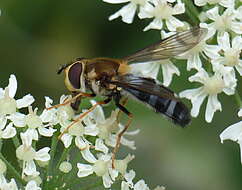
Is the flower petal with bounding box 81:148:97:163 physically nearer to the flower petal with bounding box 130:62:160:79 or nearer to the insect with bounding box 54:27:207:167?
the insect with bounding box 54:27:207:167

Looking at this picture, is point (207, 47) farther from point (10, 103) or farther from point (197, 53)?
point (10, 103)

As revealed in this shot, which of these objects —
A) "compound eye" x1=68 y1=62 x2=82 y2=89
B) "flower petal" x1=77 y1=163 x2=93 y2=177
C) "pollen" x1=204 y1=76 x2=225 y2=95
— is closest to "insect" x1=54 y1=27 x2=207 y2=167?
"compound eye" x1=68 y1=62 x2=82 y2=89

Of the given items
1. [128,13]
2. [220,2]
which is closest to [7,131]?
[128,13]

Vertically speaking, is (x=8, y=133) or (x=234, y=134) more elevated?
(x=8, y=133)

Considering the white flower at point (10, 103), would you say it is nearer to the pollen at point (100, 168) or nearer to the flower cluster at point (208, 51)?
the pollen at point (100, 168)

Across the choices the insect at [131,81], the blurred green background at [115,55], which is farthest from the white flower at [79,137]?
the blurred green background at [115,55]
